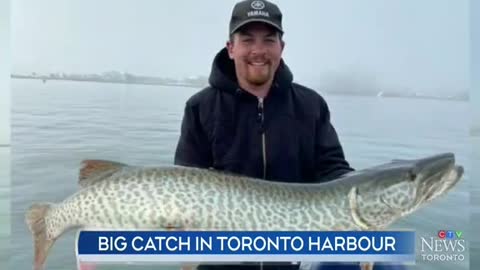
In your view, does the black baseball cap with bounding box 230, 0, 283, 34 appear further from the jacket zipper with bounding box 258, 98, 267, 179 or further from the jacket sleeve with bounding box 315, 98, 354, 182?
the jacket sleeve with bounding box 315, 98, 354, 182

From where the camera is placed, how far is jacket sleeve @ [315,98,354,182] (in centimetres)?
190

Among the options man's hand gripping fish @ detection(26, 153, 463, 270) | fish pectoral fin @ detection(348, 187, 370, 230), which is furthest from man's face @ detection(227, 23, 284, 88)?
fish pectoral fin @ detection(348, 187, 370, 230)

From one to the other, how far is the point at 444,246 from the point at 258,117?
2.87ft

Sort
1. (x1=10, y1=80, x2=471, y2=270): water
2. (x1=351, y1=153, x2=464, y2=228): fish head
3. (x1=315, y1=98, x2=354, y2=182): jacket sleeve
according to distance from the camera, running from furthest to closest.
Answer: (x1=315, y1=98, x2=354, y2=182): jacket sleeve
(x1=10, y1=80, x2=471, y2=270): water
(x1=351, y1=153, x2=464, y2=228): fish head

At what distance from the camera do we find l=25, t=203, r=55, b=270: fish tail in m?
1.73

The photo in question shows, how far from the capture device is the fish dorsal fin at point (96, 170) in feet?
5.65

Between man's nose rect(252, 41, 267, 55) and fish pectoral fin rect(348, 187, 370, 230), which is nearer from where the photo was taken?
fish pectoral fin rect(348, 187, 370, 230)

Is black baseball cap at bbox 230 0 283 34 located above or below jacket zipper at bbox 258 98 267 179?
above

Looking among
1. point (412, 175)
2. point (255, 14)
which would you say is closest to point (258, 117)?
point (255, 14)

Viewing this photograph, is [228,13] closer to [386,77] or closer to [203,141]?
[203,141]

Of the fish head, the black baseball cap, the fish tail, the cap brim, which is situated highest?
the black baseball cap

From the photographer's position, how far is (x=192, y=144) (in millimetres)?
1884

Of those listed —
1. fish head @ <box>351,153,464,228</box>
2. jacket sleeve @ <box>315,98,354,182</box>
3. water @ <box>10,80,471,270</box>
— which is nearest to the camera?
fish head @ <box>351,153,464,228</box>

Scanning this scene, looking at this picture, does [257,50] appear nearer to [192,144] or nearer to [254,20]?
[254,20]
